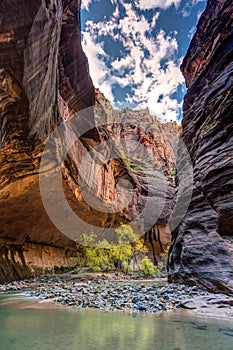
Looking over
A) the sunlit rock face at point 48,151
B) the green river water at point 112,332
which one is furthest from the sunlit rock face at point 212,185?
the sunlit rock face at point 48,151

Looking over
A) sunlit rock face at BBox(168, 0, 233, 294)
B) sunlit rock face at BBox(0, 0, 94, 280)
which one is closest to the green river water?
sunlit rock face at BBox(168, 0, 233, 294)

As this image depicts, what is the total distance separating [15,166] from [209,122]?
355 inches

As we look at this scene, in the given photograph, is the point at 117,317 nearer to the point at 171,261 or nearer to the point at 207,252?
the point at 207,252

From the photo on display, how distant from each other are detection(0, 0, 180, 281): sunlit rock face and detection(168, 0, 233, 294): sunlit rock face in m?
6.75

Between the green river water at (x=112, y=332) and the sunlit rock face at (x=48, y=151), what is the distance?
6.87 metres

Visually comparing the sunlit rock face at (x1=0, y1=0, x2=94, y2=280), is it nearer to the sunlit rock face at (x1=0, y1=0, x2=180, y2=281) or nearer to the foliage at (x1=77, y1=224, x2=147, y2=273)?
the sunlit rock face at (x1=0, y1=0, x2=180, y2=281)

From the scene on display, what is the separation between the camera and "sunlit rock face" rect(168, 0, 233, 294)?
716cm

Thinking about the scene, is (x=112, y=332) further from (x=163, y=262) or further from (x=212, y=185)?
(x=163, y=262)

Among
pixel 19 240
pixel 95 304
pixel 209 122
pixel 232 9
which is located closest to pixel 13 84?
pixel 95 304

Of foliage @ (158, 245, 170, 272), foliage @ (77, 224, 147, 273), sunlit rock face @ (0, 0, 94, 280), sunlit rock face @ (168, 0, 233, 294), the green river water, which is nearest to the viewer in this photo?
the green river water

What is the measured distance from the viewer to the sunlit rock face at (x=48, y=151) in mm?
7801

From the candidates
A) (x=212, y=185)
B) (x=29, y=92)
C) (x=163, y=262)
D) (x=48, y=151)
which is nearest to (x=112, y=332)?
(x=212, y=185)

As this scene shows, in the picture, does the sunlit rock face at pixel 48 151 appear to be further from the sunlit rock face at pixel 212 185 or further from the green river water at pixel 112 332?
the green river water at pixel 112 332

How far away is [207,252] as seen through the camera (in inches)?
294
